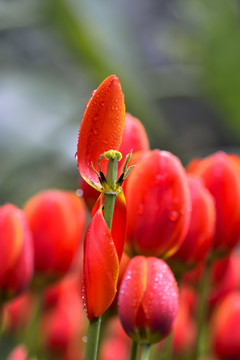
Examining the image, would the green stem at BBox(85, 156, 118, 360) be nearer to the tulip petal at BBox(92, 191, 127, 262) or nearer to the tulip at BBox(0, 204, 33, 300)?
the tulip petal at BBox(92, 191, 127, 262)

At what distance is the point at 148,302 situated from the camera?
0.85 feet

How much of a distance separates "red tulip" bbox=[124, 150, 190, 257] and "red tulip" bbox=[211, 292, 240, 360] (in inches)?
7.4

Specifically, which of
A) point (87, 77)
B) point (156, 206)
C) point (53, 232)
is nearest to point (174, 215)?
point (156, 206)

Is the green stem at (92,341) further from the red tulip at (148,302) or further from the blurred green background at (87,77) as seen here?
the blurred green background at (87,77)

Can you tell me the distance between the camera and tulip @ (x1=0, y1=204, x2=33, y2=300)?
0.34 m

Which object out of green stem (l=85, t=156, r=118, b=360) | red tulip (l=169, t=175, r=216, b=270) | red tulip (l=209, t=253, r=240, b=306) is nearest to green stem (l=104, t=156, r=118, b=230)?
green stem (l=85, t=156, r=118, b=360)

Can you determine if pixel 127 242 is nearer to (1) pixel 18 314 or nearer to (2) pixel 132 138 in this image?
(2) pixel 132 138

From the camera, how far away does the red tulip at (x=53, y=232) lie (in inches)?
15.2

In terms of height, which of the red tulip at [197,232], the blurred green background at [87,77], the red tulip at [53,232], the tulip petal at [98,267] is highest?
the tulip petal at [98,267]

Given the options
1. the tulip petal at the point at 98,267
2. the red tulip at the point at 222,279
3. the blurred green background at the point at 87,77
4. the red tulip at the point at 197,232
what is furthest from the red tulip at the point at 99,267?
the blurred green background at the point at 87,77

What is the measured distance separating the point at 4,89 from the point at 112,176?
1469 mm

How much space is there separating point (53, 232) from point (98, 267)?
0.58 ft

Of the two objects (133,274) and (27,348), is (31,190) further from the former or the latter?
(133,274)

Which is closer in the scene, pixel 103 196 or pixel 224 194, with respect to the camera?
pixel 103 196
